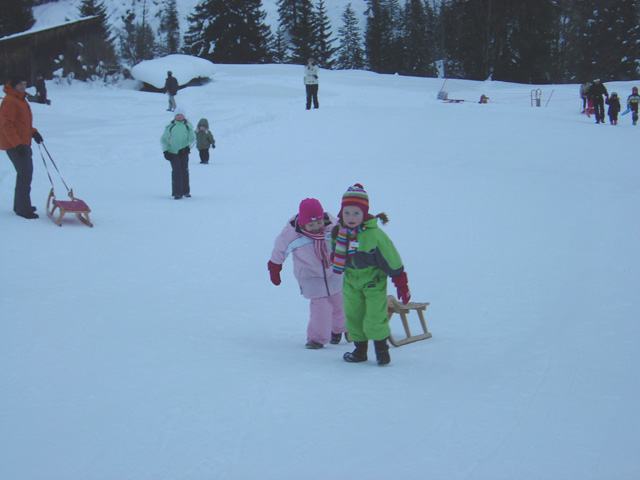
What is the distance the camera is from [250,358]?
171 inches

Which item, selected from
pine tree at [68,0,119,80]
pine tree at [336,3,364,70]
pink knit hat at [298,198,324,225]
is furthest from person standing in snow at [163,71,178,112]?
pine tree at [336,3,364,70]

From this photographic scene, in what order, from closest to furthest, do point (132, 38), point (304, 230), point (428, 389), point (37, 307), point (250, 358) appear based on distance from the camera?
point (428, 389), point (250, 358), point (304, 230), point (37, 307), point (132, 38)

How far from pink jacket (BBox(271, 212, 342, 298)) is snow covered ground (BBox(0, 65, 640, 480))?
0.51 meters

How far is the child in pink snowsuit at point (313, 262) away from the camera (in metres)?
4.58

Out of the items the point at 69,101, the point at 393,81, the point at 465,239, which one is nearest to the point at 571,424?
the point at 465,239

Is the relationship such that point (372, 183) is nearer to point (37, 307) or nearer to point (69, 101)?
point (37, 307)

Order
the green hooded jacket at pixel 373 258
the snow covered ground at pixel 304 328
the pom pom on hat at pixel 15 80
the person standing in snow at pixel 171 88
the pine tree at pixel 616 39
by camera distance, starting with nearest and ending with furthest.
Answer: the snow covered ground at pixel 304 328, the green hooded jacket at pixel 373 258, the pom pom on hat at pixel 15 80, the person standing in snow at pixel 171 88, the pine tree at pixel 616 39

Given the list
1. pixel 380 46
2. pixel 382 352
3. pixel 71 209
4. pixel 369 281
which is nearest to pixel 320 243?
pixel 369 281

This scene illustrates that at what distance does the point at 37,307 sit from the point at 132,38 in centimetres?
4576

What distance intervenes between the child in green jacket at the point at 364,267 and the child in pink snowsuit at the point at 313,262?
0.45 meters

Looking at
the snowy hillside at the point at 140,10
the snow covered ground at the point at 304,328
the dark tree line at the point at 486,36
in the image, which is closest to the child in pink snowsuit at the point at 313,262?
the snow covered ground at the point at 304,328

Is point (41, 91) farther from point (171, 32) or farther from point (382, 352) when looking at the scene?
point (171, 32)

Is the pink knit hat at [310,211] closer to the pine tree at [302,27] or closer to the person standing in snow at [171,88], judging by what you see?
the person standing in snow at [171,88]

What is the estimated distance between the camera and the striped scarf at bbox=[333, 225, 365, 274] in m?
4.02
